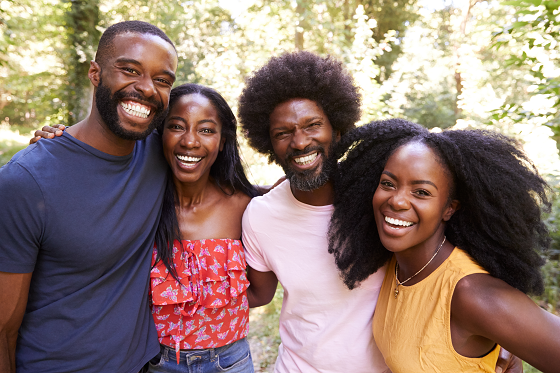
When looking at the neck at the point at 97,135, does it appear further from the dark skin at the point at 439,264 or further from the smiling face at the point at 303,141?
the dark skin at the point at 439,264

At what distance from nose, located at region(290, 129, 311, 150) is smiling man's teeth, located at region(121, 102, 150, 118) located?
93 cm

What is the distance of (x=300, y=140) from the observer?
2488mm

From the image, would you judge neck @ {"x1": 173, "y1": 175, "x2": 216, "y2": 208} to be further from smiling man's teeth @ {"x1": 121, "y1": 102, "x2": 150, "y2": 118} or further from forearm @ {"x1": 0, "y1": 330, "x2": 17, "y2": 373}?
forearm @ {"x1": 0, "y1": 330, "x2": 17, "y2": 373}

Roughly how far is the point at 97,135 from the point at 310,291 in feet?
5.28

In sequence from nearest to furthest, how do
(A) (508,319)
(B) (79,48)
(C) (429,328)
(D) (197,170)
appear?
(A) (508,319), (C) (429,328), (D) (197,170), (B) (79,48)

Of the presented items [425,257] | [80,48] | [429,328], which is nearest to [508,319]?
[429,328]

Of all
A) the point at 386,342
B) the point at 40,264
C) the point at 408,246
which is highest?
the point at 408,246

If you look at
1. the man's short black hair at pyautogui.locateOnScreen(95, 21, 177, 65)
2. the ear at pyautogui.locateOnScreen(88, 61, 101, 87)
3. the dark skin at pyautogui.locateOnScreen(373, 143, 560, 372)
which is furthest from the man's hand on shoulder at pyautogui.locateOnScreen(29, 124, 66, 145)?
the dark skin at pyautogui.locateOnScreen(373, 143, 560, 372)

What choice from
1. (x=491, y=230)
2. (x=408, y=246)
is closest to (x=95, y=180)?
(x=408, y=246)

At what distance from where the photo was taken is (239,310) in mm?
2650

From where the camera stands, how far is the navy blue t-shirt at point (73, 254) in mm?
1874

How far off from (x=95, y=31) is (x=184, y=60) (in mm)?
2685

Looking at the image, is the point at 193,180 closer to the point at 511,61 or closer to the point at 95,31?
the point at 511,61

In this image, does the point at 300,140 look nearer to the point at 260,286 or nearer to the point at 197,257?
the point at 197,257
